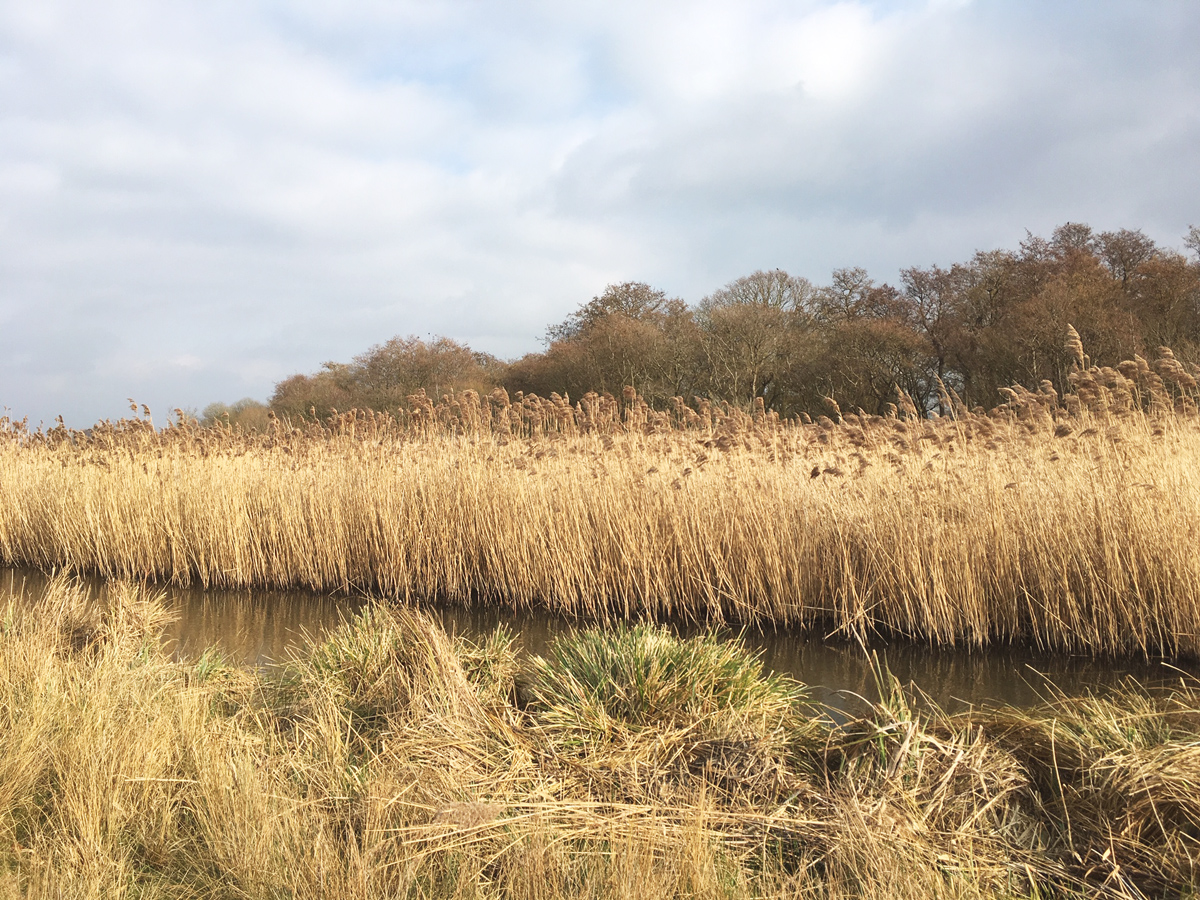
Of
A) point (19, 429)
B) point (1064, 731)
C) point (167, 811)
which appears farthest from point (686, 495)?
point (19, 429)

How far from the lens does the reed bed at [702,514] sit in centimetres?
477

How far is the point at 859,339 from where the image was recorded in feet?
69.5

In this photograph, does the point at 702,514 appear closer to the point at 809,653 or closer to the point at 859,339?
the point at 809,653

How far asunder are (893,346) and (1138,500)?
56.7ft

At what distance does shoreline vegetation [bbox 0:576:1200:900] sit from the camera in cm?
206

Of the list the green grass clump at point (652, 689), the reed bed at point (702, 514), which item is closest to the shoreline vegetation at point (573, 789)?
the green grass clump at point (652, 689)

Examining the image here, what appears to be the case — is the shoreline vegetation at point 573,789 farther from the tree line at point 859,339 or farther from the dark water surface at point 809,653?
the tree line at point 859,339

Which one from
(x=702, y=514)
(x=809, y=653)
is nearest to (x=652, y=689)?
(x=809, y=653)

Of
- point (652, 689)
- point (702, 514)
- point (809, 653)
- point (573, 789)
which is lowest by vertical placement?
point (809, 653)

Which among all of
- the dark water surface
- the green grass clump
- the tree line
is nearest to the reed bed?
the dark water surface

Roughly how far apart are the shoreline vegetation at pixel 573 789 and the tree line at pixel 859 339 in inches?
541

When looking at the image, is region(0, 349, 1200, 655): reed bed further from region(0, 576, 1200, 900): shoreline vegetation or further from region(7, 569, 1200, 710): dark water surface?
region(0, 576, 1200, 900): shoreline vegetation

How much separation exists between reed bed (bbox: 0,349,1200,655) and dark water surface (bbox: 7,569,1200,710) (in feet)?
0.52

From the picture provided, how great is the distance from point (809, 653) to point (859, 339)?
1767 centimetres
